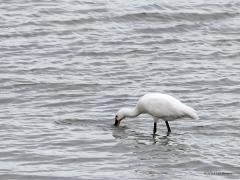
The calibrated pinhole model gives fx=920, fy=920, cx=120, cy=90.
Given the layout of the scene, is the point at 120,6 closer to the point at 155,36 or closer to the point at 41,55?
the point at 155,36

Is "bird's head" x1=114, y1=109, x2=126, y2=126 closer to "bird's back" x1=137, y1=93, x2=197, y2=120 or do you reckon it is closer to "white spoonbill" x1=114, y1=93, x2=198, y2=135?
"white spoonbill" x1=114, y1=93, x2=198, y2=135

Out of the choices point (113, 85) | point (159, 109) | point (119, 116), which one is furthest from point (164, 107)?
point (113, 85)

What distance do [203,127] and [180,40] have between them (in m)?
5.84

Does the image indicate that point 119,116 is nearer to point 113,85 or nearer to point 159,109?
point 159,109

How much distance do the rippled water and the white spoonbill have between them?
0.20 meters

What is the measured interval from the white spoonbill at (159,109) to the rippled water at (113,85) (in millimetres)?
199

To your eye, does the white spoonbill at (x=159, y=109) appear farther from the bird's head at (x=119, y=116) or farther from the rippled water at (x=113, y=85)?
the rippled water at (x=113, y=85)

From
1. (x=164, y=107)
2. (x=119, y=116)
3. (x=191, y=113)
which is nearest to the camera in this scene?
(x=191, y=113)

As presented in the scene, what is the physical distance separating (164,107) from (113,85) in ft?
7.88

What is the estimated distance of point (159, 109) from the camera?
1298 centimetres

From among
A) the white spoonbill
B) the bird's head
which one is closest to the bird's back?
the white spoonbill

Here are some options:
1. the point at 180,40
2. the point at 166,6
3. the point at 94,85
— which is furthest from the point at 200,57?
the point at 166,6

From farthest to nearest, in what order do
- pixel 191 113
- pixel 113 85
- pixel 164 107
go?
pixel 113 85 < pixel 164 107 < pixel 191 113

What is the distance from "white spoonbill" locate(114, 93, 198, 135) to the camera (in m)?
12.8
